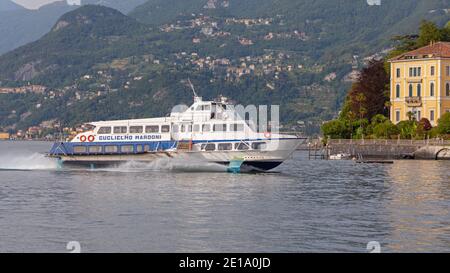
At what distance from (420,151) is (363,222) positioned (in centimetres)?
7033

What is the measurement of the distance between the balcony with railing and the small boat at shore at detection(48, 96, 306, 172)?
5604 centimetres

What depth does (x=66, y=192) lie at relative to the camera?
57.5 meters

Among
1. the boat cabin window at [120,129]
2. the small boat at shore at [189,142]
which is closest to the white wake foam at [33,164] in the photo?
the small boat at shore at [189,142]

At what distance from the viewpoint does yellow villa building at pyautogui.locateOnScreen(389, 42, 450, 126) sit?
120625 mm

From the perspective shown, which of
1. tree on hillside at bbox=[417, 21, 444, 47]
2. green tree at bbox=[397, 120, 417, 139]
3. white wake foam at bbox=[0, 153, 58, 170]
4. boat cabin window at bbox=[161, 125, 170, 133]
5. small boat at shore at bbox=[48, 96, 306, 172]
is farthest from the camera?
tree on hillside at bbox=[417, 21, 444, 47]

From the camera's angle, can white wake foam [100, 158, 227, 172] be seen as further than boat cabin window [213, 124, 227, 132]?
Yes

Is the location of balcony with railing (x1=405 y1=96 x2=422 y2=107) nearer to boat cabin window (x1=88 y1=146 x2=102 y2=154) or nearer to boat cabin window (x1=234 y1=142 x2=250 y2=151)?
boat cabin window (x1=234 y1=142 x2=250 y2=151)

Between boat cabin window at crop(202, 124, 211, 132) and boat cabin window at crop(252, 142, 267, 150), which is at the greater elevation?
boat cabin window at crop(202, 124, 211, 132)

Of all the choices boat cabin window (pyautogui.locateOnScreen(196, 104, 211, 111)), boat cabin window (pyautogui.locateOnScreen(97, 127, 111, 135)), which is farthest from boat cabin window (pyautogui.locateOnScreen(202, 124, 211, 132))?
boat cabin window (pyautogui.locateOnScreen(97, 127, 111, 135))

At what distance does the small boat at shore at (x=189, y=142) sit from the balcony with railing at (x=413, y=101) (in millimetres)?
56040

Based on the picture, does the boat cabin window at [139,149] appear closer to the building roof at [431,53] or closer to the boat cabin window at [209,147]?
the boat cabin window at [209,147]

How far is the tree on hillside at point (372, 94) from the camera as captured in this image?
137000 mm

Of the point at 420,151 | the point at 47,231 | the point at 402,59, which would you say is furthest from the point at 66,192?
the point at 402,59

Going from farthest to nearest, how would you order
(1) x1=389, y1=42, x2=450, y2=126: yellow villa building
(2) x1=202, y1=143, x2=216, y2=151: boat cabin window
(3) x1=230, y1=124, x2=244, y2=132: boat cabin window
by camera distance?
(1) x1=389, y1=42, x2=450, y2=126: yellow villa building
(2) x1=202, y1=143, x2=216, y2=151: boat cabin window
(3) x1=230, y1=124, x2=244, y2=132: boat cabin window
